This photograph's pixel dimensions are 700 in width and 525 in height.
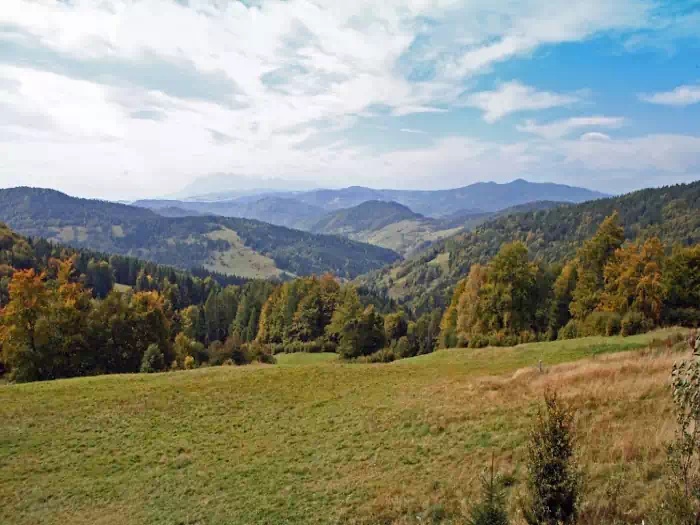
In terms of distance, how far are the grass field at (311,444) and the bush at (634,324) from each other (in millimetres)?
10104

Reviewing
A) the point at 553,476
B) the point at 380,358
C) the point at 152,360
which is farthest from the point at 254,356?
the point at 553,476

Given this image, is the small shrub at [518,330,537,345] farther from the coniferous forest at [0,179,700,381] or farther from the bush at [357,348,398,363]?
the bush at [357,348,398,363]

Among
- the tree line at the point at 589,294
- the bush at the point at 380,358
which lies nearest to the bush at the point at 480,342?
the tree line at the point at 589,294

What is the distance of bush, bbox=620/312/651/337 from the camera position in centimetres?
4006

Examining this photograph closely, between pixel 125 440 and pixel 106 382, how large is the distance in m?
13.4

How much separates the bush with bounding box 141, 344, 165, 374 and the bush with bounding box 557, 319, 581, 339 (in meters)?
46.2

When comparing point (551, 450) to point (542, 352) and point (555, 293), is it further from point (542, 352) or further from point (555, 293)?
point (555, 293)

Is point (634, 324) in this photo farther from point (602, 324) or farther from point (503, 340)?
point (503, 340)

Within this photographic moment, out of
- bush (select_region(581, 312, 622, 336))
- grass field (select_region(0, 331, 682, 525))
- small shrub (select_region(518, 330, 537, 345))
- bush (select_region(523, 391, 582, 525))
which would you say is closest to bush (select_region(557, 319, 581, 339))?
bush (select_region(581, 312, 622, 336))

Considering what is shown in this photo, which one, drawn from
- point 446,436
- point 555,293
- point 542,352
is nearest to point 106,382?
point 446,436

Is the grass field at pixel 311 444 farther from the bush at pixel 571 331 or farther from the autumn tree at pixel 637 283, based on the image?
the bush at pixel 571 331

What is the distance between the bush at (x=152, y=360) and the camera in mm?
48719

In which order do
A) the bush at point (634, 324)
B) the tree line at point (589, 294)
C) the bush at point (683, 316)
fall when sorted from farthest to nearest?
the tree line at point (589, 294) < the bush at point (683, 316) < the bush at point (634, 324)

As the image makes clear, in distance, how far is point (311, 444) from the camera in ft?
63.0
